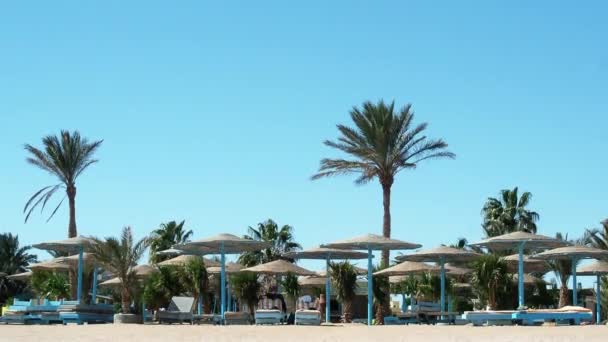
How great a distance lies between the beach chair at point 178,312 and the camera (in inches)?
1092

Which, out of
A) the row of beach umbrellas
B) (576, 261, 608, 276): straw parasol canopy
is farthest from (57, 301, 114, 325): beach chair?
(576, 261, 608, 276): straw parasol canopy

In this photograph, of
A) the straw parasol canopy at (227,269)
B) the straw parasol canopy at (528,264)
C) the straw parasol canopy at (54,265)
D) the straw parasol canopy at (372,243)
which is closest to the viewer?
the straw parasol canopy at (372,243)

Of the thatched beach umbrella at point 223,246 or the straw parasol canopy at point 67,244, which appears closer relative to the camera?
the thatched beach umbrella at point 223,246

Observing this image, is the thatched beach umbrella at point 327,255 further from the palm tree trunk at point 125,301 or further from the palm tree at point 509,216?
the palm tree at point 509,216

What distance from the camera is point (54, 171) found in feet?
138

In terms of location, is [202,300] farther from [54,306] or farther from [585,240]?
[585,240]

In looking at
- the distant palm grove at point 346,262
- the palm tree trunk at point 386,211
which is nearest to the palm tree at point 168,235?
the distant palm grove at point 346,262

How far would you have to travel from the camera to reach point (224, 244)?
93.6 feet

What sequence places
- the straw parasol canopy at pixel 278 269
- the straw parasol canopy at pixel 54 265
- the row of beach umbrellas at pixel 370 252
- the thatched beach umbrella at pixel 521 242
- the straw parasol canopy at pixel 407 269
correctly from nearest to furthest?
the thatched beach umbrella at pixel 521 242, the row of beach umbrellas at pixel 370 252, the straw parasol canopy at pixel 278 269, the straw parasol canopy at pixel 407 269, the straw parasol canopy at pixel 54 265

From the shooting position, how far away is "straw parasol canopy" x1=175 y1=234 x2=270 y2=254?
2794cm

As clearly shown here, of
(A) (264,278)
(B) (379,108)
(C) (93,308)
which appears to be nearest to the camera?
(C) (93,308)

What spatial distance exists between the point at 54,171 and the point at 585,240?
24133 millimetres
